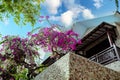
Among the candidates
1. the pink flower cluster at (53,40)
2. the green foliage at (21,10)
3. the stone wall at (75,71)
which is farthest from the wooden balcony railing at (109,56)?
the green foliage at (21,10)

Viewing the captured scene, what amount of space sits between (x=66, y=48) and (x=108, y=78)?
18.8 feet

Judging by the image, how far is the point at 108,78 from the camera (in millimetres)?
5359

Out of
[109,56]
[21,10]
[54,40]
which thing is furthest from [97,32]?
[21,10]

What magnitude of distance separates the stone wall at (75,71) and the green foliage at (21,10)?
4044 millimetres

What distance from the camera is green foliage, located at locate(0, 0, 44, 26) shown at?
8305 mm

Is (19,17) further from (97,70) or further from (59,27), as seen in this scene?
(97,70)

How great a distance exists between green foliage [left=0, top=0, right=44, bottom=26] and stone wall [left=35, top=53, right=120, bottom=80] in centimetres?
404

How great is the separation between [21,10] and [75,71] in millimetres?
5391

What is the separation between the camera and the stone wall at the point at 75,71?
462 cm

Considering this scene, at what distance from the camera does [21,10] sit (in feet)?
29.8

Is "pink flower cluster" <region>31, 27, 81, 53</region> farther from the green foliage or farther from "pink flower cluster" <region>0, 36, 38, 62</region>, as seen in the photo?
the green foliage

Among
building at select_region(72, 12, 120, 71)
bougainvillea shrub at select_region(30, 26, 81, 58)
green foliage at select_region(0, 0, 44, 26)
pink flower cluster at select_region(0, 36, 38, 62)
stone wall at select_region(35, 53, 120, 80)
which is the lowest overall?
building at select_region(72, 12, 120, 71)

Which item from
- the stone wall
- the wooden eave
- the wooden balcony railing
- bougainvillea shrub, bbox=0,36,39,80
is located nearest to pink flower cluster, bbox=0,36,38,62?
bougainvillea shrub, bbox=0,36,39,80

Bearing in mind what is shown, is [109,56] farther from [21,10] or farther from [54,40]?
[21,10]
